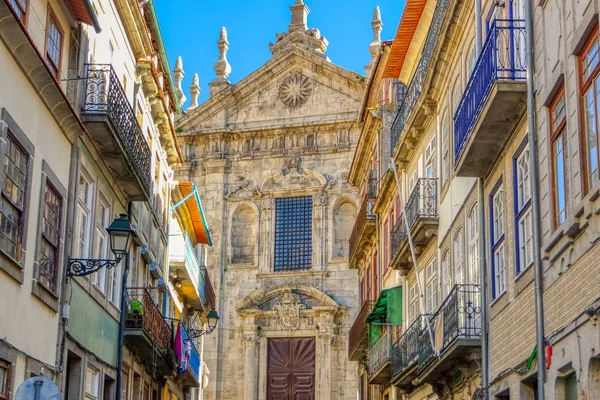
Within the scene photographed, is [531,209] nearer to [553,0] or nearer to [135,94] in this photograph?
[553,0]

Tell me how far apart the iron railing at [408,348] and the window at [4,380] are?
911 cm

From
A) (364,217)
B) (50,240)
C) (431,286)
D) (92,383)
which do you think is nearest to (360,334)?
(364,217)

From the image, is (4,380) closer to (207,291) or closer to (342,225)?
(207,291)

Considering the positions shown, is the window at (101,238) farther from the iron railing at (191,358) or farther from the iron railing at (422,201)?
the iron railing at (191,358)

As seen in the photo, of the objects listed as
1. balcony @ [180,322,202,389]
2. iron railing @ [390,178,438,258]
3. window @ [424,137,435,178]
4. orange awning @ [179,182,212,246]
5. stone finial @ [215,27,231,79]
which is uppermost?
stone finial @ [215,27,231,79]

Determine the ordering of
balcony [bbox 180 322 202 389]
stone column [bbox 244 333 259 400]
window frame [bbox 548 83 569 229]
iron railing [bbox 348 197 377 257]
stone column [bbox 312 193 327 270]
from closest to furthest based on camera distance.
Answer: window frame [bbox 548 83 569 229], balcony [bbox 180 322 202 389], iron railing [bbox 348 197 377 257], stone column [bbox 244 333 259 400], stone column [bbox 312 193 327 270]

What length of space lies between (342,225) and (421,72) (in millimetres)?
18994

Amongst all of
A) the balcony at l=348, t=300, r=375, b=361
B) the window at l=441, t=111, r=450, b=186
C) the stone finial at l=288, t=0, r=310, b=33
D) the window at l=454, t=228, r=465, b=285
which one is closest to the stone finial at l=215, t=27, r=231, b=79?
the stone finial at l=288, t=0, r=310, b=33

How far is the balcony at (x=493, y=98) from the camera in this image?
14070mm

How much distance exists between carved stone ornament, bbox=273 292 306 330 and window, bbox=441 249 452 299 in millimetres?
19866

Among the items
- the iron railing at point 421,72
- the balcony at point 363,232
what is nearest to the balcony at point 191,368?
the balcony at point 363,232

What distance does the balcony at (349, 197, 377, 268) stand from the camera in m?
30.3

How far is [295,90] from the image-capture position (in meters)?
42.5

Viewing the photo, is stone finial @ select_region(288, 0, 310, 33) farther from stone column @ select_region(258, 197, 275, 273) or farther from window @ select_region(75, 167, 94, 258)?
window @ select_region(75, 167, 94, 258)
